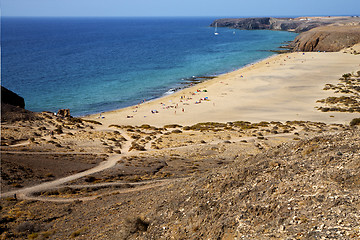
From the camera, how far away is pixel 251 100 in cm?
6106

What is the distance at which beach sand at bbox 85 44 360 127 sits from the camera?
167 feet

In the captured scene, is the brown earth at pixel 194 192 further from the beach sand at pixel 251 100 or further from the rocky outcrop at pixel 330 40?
the rocky outcrop at pixel 330 40

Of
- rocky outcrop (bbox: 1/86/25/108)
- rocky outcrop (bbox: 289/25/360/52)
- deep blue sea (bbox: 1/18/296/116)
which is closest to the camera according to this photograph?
rocky outcrop (bbox: 1/86/25/108)

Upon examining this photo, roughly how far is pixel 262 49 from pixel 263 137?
10864 cm

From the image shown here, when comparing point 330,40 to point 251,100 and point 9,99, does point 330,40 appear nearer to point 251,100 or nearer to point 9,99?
point 251,100

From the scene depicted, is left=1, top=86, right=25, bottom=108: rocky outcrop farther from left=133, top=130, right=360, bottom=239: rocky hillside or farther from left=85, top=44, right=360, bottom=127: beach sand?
left=133, top=130, right=360, bottom=239: rocky hillside

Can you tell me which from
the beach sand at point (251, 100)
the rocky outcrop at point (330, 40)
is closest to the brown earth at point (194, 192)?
the beach sand at point (251, 100)

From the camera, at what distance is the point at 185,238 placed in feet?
43.7

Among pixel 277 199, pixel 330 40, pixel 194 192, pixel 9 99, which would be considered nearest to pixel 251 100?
pixel 9 99

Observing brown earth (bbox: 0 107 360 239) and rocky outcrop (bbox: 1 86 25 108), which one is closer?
brown earth (bbox: 0 107 360 239)

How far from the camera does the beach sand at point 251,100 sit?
50812mm

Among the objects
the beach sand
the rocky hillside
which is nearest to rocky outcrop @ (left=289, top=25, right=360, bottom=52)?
the beach sand

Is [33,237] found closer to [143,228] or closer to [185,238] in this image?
[143,228]

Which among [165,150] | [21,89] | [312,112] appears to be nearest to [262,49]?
[312,112]
